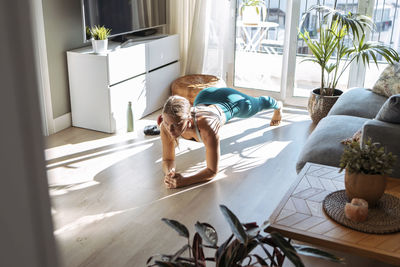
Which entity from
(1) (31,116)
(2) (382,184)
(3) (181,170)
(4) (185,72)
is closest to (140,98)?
(4) (185,72)

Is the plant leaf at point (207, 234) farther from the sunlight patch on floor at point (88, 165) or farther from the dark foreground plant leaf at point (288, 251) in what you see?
the sunlight patch on floor at point (88, 165)

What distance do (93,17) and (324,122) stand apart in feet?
7.42

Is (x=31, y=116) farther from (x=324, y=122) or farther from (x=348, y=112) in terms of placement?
(x=348, y=112)

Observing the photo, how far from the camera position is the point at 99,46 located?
13.4 feet

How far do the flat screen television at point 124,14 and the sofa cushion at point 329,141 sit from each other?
2222 mm

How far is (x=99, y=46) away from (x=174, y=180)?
1.62m

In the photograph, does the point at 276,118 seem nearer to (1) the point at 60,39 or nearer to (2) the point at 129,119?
(2) the point at 129,119

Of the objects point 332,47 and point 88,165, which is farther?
point 332,47

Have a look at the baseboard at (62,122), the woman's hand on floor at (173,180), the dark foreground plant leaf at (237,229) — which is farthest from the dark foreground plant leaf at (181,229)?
the baseboard at (62,122)

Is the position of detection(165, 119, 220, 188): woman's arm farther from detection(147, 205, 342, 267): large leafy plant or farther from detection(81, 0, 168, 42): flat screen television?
detection(81, 0, 168, 42): flat screen television

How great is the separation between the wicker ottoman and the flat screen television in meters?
0.67

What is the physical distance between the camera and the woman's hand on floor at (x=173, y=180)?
3139 mm

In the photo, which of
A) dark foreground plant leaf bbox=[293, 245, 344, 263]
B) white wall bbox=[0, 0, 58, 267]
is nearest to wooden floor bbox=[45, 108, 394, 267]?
dark foreground plant leaf bbox=[293, 245, 344, 263]

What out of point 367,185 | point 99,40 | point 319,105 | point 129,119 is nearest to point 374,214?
point 367,185
